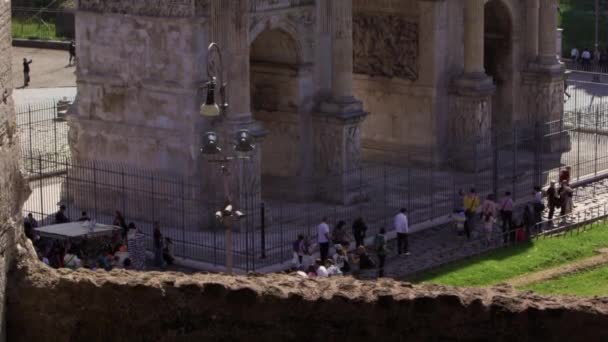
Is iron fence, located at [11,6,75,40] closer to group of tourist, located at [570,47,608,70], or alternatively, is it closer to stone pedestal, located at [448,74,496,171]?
group of tourist, located at [570,47,608,70]

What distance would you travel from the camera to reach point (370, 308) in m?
12.2

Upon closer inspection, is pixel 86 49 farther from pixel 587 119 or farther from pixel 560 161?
pixel 587 119

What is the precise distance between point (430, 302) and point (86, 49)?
2069cm

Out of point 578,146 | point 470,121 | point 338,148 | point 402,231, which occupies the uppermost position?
point 470,121

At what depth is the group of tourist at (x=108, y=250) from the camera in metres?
26.3

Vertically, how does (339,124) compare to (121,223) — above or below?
above

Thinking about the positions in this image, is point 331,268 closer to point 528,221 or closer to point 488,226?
point 488,226

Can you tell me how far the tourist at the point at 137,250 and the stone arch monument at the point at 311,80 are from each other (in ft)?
A: 9.18

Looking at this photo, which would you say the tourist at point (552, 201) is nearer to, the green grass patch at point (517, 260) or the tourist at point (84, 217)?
the green grass patch at point (517, 260)

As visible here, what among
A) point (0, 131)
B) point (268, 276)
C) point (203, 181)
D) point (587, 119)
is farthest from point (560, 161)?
point (0, 131)

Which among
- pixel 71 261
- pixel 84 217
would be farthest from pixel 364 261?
pixel 84 217

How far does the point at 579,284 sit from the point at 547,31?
1238 centimetres

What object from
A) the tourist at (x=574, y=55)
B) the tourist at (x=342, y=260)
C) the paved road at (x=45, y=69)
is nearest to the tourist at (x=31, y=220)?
the tourist at (x=342, y=260)

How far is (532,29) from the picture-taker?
38.5 metres
